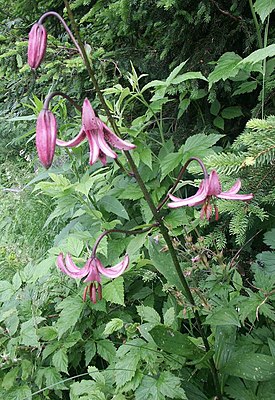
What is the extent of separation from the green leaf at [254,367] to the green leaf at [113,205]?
0.64m

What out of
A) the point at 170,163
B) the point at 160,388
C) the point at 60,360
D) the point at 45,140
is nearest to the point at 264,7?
the point at 170,163

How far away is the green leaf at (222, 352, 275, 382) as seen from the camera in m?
1.06

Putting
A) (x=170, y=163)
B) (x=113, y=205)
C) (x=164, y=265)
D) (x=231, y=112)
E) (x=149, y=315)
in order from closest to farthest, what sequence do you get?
(x=164, y=265)
(x=149, y=315)
(x=170, y=163)
(x=113, y=205)
(x=231, y=112)

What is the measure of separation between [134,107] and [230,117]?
0.56 metres

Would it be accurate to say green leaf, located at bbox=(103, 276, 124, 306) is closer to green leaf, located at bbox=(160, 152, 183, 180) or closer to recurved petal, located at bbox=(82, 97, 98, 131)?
green leaf, located at bbox=(160, 152, 183, 180)

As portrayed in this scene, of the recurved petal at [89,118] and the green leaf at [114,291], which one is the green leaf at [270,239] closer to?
the green leaf at [114,291]

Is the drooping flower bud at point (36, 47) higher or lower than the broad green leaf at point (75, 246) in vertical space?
higher

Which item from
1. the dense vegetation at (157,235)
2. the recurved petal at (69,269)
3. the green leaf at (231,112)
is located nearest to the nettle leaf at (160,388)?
the dense vegetation at (157,235)

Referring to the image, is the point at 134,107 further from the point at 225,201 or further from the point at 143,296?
the point at 225,201

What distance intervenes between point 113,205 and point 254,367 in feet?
2.46

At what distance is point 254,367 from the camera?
1.07 m

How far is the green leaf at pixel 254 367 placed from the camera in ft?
3.49

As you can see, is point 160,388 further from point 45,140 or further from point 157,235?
point 45,140

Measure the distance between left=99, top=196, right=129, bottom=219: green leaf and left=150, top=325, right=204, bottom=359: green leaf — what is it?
24.0 inches
